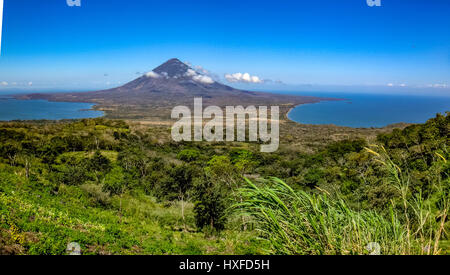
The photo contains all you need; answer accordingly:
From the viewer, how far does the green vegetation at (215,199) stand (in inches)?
42.3

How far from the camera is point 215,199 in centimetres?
699

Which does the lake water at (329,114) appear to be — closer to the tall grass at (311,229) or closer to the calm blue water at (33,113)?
the calm blue water at (33,113)

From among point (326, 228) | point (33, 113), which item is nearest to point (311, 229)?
point (326, 228)

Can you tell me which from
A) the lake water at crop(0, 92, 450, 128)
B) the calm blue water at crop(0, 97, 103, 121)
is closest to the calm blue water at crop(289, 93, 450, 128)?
the lake water at crop(0, 92, 450, 128)

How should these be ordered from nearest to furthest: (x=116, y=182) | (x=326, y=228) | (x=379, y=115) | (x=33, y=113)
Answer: (x=326, y=228) < (x=116, y=182) < (x=33, y=113) < (x=379, y=115)

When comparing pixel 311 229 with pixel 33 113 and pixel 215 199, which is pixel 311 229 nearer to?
pixel 215 199

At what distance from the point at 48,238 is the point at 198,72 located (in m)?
192

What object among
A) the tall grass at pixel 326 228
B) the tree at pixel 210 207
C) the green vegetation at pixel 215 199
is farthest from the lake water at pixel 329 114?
the tall grass at pixel 326 228

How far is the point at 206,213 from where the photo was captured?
22.2ft

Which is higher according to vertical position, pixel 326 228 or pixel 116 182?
pixel 326 228

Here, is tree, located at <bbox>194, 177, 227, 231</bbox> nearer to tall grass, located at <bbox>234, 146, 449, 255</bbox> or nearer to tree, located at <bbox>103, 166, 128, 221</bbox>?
tree, located at <bbox>103, 166, 128, 221</bbox>

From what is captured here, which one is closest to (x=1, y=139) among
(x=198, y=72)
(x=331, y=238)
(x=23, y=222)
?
(x=23, y=222)
